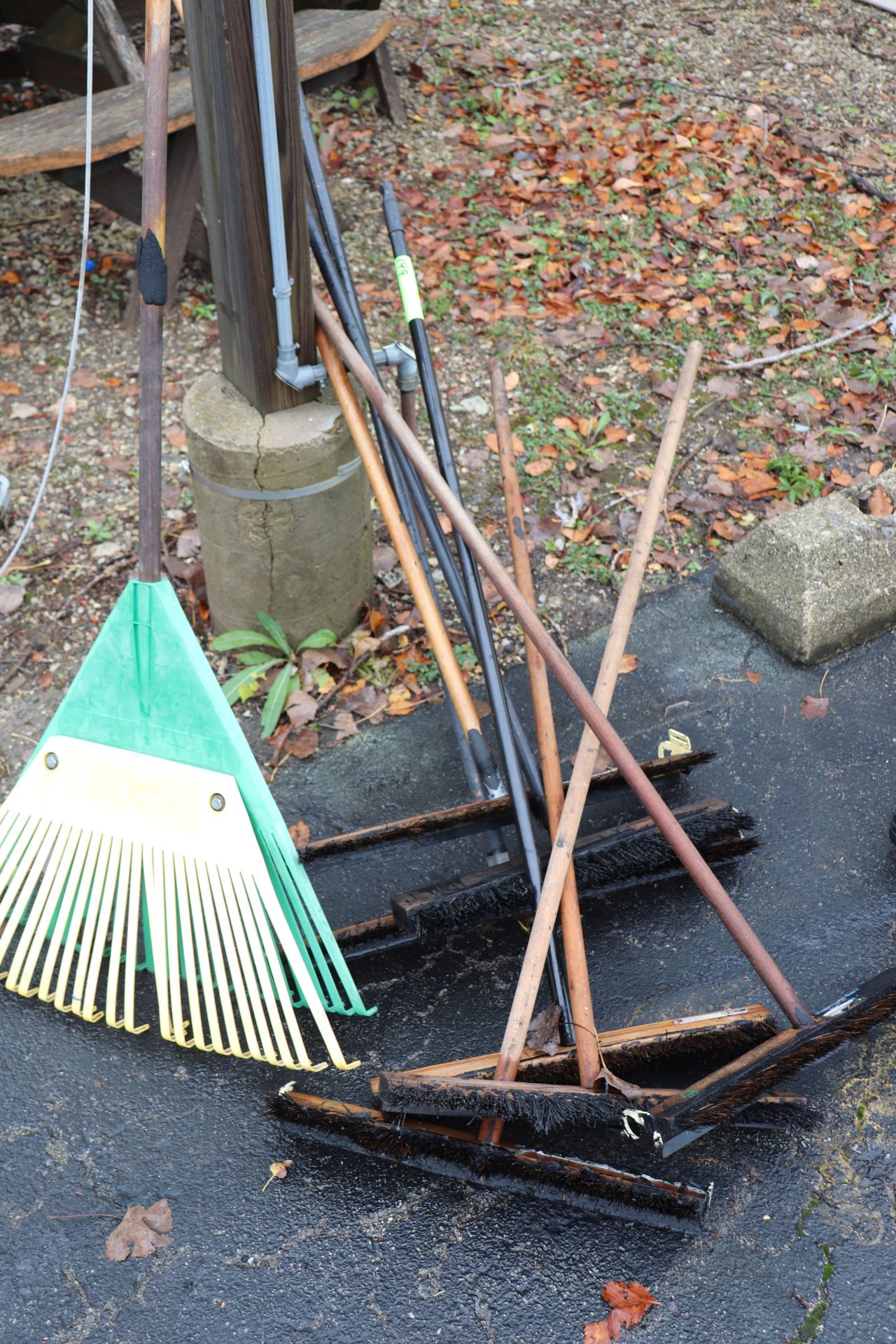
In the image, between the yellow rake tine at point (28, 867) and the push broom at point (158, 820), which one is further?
the yellow rake tine at point (28, 867)

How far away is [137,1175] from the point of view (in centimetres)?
226

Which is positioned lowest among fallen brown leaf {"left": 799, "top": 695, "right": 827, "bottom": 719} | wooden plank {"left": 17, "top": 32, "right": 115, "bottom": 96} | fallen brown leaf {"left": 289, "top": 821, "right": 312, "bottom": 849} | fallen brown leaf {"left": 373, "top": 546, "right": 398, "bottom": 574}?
fallen brown leaf {"left": 799, "top": 695, "right": 827, "bottom": 719}

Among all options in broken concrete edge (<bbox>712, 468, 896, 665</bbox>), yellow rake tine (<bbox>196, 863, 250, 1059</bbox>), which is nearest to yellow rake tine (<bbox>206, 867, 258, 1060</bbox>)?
yellow rake tine (<bbox>196, 863, 250, 1059</bbox>)

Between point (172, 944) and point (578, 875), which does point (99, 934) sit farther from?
point (578, 875)

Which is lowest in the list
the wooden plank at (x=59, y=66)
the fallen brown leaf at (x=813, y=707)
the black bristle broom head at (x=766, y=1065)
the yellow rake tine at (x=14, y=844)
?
the fallen brown leaf at (x=813, y=707)

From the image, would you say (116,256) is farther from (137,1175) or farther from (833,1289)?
(833,1289)

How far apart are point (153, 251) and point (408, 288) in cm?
82

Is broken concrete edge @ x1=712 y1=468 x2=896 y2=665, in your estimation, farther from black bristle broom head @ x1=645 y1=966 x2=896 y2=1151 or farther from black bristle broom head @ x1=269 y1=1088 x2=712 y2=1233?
black bristle broom head @ x1=269 y1=1088 x2=712 y2=1233

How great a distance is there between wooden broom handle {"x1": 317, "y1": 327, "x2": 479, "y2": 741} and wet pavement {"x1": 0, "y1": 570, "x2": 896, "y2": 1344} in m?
0.44

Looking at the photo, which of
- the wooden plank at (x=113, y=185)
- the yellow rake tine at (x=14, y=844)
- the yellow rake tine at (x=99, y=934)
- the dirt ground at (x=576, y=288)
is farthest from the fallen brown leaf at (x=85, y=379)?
the yellow rake tine at (x=99, y=934)

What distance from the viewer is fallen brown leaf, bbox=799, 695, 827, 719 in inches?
127

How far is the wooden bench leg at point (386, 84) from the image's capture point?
5613 millimetres

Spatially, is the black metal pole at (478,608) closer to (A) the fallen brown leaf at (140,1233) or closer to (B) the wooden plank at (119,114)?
(A) the fallen brown leaf at (140,1233)

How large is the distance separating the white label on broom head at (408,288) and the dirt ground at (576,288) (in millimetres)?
1041
